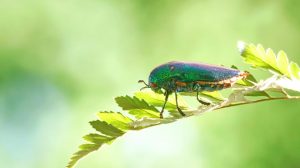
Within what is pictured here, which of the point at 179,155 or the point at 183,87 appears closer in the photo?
the point at 183,87

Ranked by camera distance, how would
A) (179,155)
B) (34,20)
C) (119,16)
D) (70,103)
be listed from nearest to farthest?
1. (179,155)
2. (70,103)
3. (119,16)
4. (34,20)

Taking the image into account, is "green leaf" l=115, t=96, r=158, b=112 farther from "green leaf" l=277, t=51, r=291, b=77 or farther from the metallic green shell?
"green leaf" l=277, t=51, r=291, b=77

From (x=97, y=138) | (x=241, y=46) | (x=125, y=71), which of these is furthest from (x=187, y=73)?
(x=125, y=71)

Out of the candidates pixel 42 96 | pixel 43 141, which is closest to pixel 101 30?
pixel 42 96

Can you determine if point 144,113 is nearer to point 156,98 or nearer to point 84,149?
point 156,98

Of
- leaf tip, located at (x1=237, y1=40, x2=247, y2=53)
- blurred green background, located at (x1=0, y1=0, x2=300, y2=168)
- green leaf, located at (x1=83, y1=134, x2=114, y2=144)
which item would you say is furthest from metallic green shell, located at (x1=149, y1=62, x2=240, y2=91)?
blurred green background, located at (x1=0, y1=0, x2=300, y2=168)

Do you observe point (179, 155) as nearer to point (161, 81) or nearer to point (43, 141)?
point (43, 141)

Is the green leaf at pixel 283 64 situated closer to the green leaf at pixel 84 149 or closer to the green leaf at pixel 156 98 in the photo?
the green leaf at pixel 156 98
